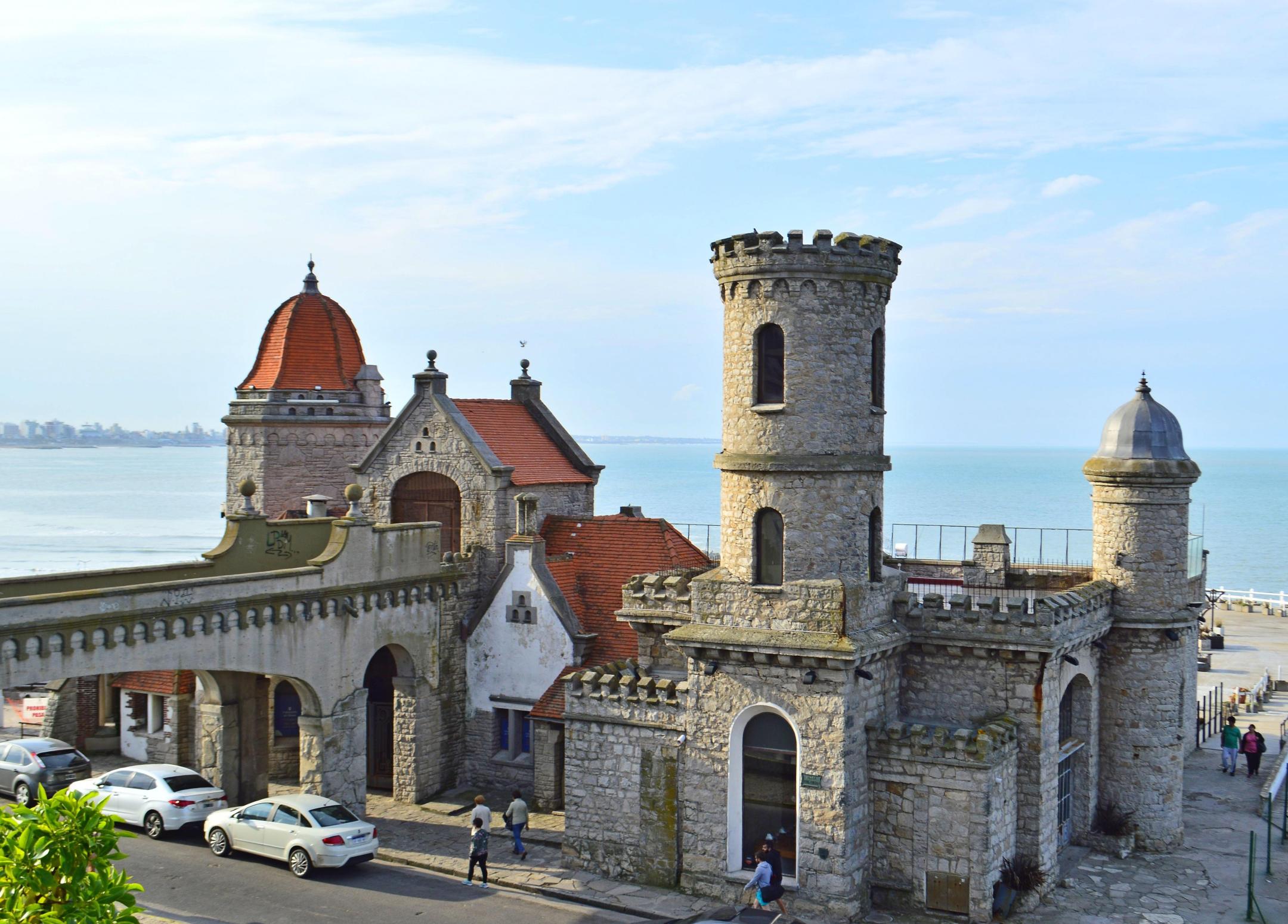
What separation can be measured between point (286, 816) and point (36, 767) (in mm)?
8311

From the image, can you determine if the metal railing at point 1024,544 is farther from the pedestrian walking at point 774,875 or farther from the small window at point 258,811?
the small window at point 258,811

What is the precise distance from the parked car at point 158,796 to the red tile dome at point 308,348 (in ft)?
39.4

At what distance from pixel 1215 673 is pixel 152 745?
122 feet

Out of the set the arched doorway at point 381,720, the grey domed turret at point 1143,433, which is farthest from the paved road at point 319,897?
the grey domed turret at point 1143,433

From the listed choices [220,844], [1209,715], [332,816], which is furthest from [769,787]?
[1209,715]

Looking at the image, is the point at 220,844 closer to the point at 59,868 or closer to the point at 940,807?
the point at 59,868

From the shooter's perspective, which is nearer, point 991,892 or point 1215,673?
point 991,892

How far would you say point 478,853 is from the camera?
869 inches

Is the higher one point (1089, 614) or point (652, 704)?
point (1089, 614)

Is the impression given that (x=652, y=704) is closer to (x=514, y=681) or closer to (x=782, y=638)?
(x=782, y=638)

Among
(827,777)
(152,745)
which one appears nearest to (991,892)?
(827,777)

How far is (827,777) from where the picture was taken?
2027 cm

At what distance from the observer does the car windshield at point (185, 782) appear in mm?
24906

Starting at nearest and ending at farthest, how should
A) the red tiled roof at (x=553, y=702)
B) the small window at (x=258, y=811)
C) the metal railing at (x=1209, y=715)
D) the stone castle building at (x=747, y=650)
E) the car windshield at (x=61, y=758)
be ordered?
the stone castle building at (x=747, y=650)
the small window at (x=258, y=811)
the red tiled roof at (x=553, y=702)
the car windshield at (x=61, y=758)
the metal railing at (x=1209, y=715)
